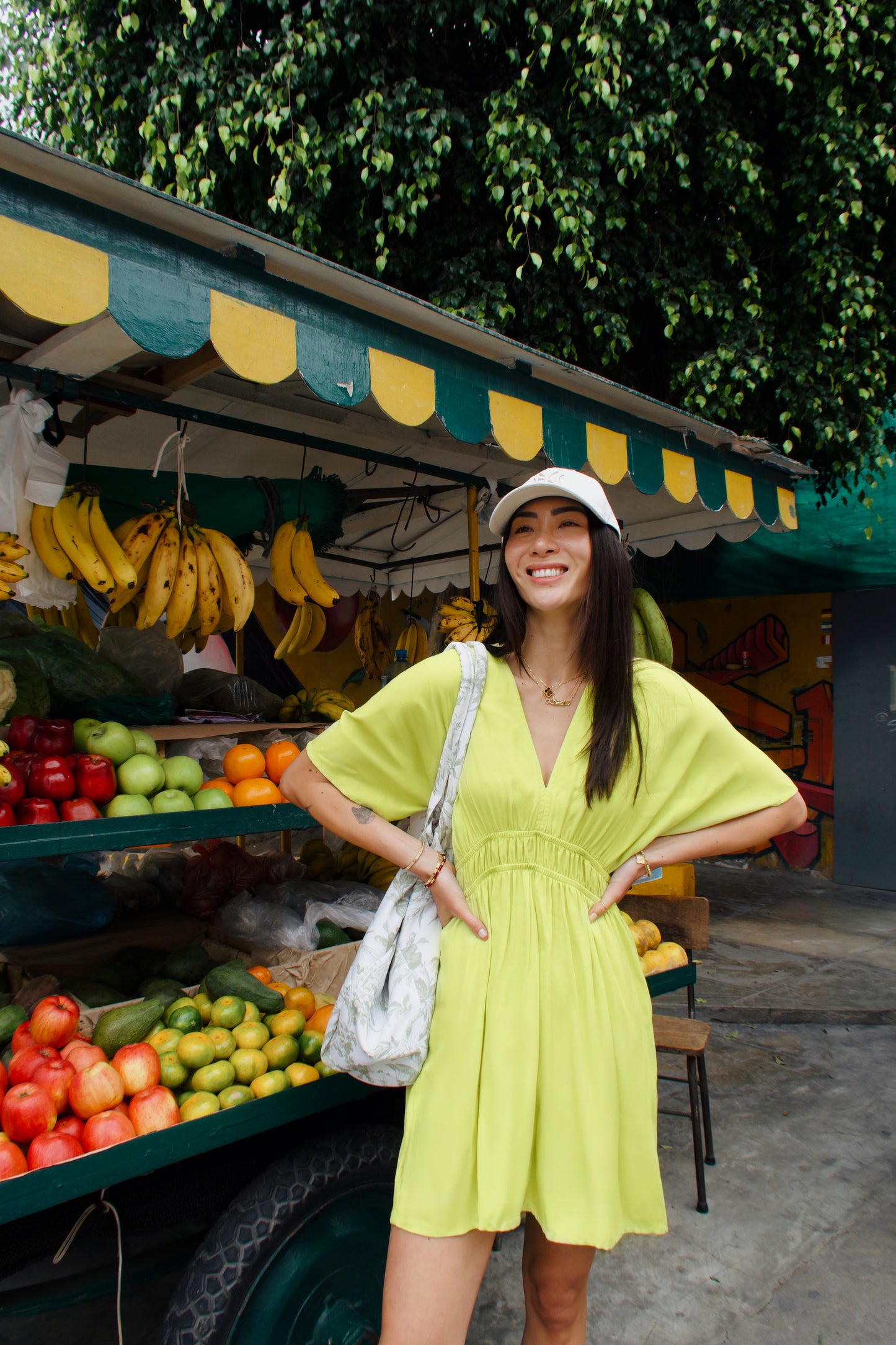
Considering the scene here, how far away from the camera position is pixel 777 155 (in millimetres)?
6820

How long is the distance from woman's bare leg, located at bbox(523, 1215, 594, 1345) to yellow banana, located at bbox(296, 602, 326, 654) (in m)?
2.81

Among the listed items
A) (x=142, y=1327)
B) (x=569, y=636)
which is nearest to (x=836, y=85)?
(x=569, y=636)

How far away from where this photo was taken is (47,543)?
2.69 meters

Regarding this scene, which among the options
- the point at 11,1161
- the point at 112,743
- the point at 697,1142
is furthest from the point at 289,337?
the point at 697,1142

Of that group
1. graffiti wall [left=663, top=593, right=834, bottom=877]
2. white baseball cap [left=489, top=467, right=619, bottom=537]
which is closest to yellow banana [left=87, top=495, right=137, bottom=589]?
white baseball cap [left=489, top=467, right=619, bottom=537]

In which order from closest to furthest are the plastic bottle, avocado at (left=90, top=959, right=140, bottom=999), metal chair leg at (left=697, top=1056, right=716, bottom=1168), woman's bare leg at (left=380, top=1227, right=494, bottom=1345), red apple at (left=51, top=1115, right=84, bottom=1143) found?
woman's bare leg at (left=380, top=1227, right=494, bottom=1345)
red apple at (left=51, top=1115, right=84, bottom=1143)
avocado at (left=90, top=959, right=140, bottom=999)
metal chair leg at (left=697, top=1056, right=716, bottom=1168)
the plastic bottle

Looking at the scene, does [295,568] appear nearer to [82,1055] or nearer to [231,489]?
[231,489]

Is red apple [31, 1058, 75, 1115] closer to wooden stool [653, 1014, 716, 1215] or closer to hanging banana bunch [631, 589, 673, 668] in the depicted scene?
wooden stool [653, 1014, 716, 1215]

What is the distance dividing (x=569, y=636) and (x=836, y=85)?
20.8 feet

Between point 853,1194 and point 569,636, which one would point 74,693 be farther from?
point 853,1194

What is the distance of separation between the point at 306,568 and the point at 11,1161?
7.52 ft

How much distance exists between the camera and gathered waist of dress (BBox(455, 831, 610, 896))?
1663 millimetres

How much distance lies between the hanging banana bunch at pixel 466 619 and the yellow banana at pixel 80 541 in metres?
1.63

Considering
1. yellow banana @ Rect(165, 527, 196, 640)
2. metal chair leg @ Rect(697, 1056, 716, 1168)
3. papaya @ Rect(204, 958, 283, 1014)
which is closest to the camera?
papaya @ Rect(204, 958, 283, 1014)
